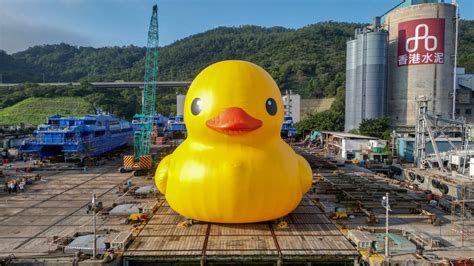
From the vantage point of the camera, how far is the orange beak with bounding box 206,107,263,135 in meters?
15.7

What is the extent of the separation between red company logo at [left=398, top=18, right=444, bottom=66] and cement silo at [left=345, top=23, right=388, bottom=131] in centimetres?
387

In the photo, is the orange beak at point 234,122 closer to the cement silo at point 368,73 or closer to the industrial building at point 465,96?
the cement silo at point 368,73

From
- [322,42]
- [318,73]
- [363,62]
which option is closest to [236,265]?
[363,62]

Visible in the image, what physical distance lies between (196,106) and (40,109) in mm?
125408

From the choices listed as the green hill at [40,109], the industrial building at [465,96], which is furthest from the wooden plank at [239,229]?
the green hill at [40,109]

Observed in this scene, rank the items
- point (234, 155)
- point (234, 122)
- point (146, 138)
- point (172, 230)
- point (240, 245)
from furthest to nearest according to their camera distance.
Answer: point (146, 138)
point (172, 230)
point (234, 155)
point (240, 245)
point (234, 122)

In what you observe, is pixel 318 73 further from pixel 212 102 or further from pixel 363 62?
pixel 212 102

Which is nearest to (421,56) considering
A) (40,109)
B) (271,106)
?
(271,106)

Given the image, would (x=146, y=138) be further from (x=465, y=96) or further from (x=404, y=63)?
(x=465, y=96)

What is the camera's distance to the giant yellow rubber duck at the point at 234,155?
16.1 metres

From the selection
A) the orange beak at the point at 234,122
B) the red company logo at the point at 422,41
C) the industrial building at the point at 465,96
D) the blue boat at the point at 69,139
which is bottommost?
the blue boat at the point at 69,139

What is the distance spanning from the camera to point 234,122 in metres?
15.7

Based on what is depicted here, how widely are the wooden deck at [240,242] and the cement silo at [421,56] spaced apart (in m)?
60.0

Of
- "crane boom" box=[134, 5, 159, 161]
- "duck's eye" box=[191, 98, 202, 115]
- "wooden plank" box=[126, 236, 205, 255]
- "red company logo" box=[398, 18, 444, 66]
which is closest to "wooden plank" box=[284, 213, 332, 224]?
"wooden plank" box=[126, 236, 205, 255]
